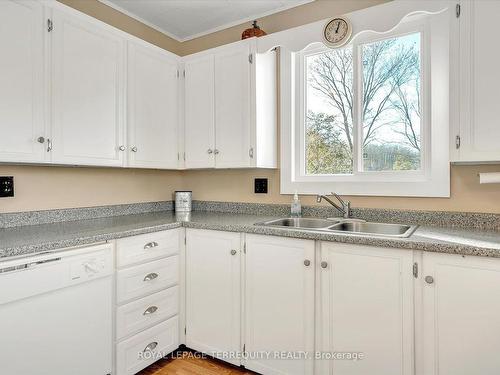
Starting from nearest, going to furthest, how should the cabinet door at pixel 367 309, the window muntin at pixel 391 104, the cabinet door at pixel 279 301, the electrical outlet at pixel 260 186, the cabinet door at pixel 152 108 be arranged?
1. the cabinet door at pixel 367 309
2. the cabinet door at pixel 279 301
3. the window muntin at pixel 391 104
4. the cabinet door at pixel 152 108
5. the electrical outlet at pixel 260 186

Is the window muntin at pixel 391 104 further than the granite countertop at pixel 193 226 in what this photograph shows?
Yes

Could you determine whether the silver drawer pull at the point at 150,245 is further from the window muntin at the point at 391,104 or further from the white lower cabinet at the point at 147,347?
the window muntin at the point at 391,104

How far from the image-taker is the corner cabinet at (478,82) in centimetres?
150

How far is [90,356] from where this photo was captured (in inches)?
62.5

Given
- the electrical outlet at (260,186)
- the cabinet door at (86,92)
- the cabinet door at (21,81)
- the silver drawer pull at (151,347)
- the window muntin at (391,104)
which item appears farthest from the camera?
the electrical outlet at (260,186)

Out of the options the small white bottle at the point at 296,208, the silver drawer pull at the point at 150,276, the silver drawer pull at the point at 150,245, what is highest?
the small white bottle at the point at 296,208

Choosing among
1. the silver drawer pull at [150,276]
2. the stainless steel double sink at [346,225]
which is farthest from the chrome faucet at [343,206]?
the silver drawer pull at [150,276]

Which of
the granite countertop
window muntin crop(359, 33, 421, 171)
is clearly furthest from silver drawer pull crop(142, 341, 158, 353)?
window muntin crop(359, 33, 421, 171)

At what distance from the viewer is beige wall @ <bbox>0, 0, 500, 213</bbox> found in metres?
1.83

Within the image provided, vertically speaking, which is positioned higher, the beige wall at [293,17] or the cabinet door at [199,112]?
the beige wall at [293,17]

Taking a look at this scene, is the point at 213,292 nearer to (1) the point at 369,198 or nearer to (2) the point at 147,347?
(2) the point at 147,347

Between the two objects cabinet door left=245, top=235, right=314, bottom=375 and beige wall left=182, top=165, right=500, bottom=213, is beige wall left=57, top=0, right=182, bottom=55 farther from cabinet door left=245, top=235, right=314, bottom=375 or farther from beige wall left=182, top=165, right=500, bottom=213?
cabinet door left=245, top=235, right=314, bottom=375

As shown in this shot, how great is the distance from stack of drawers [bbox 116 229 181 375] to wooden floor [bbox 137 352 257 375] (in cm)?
7

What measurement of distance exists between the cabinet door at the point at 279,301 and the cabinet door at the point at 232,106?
2.35 feet
